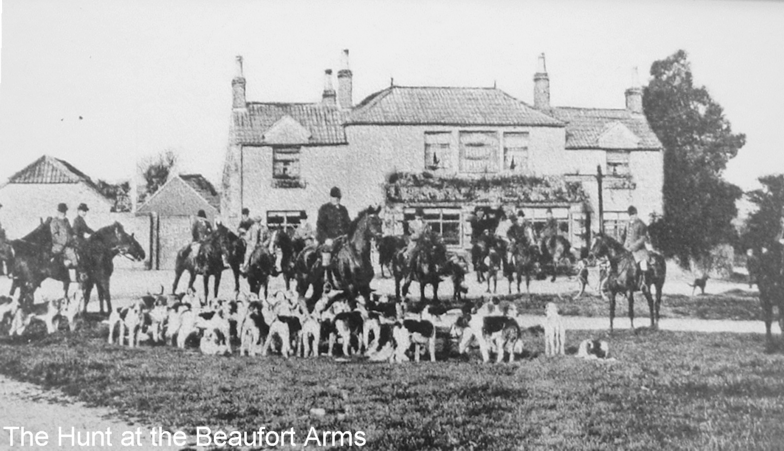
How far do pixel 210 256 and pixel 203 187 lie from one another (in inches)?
17.0

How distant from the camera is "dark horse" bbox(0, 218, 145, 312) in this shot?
12.7 feet

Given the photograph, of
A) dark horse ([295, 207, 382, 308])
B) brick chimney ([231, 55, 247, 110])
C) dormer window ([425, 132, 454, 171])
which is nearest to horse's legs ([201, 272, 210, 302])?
dark horse ([295, 207, 382, 308])

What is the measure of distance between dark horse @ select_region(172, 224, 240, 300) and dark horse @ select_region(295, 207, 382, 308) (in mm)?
445

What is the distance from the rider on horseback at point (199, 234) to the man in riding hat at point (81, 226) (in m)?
0.67

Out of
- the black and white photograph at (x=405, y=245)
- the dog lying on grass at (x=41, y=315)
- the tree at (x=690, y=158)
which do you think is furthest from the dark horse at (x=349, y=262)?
the tree at (x=690, y=158)

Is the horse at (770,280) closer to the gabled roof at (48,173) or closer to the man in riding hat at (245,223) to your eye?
the man in riding hat at (245,223)

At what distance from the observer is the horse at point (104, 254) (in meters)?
3.86

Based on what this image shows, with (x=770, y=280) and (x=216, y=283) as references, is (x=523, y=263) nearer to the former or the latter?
(x=770, y=280)

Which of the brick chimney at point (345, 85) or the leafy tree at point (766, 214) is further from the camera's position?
the leafy tree at point (766, 214)

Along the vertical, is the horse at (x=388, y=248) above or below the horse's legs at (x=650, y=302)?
above

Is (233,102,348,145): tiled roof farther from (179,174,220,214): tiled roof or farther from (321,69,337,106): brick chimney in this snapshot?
(179,174,220,214): tiled roof

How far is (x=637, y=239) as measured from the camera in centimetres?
409

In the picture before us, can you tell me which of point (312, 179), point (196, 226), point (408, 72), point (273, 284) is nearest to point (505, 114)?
point (408, 72)

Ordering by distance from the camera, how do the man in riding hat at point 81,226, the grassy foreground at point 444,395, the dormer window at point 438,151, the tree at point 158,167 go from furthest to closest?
the dormer window at point 438,151 < the man in riding hat at point 81,226 < the tree at point 158,167 < the grassy foreground at point 444,395
